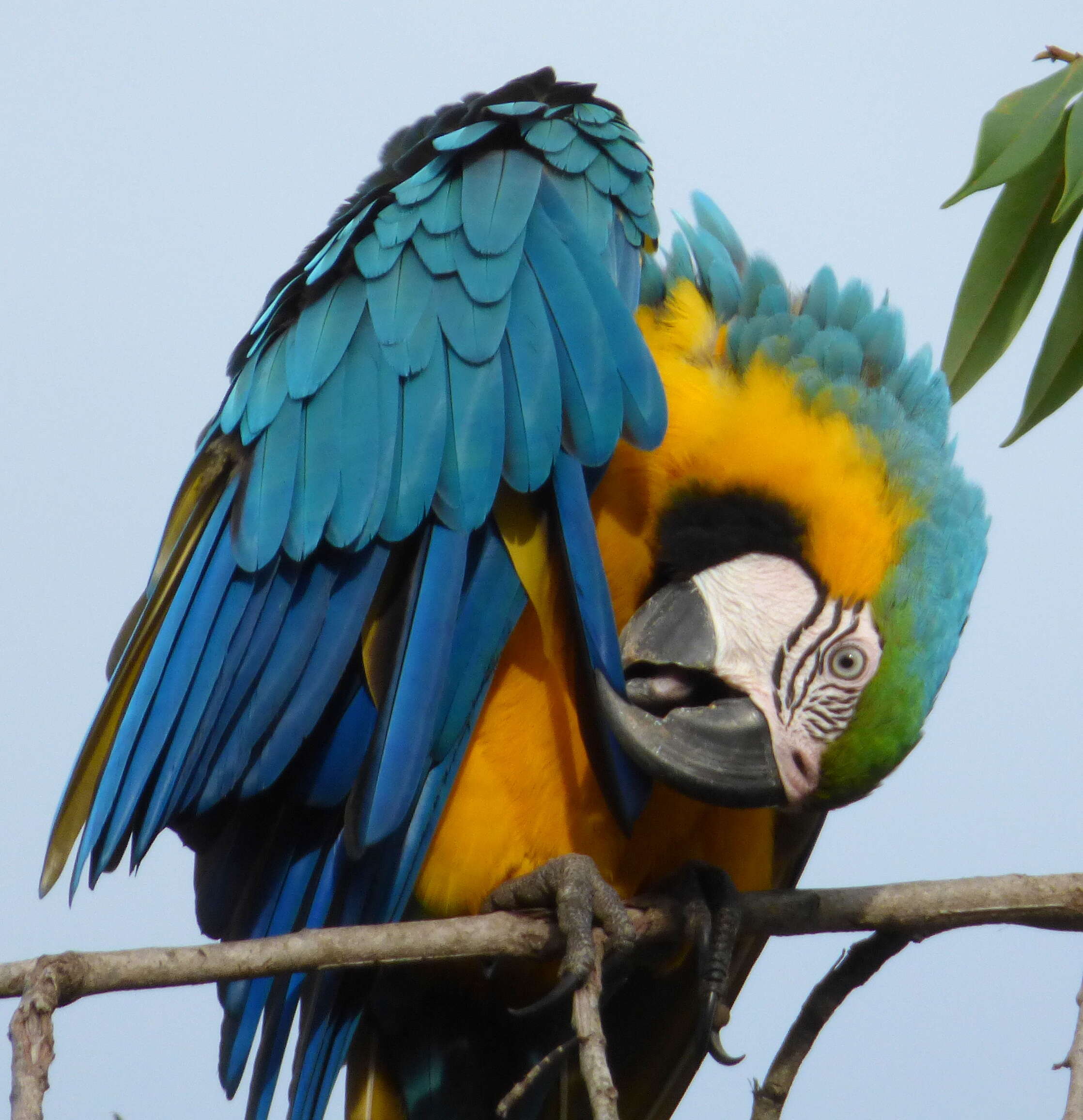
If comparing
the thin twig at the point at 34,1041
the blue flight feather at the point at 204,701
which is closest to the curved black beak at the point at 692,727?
the blue flight feather at the point at 204,701

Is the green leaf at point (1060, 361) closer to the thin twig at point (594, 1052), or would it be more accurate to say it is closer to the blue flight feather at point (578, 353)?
the blue flight feather at point (578, 353)

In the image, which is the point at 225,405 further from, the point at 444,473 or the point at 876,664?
the point at 876,664

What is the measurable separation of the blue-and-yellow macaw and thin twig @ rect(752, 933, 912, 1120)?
0.22 metres

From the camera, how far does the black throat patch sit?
2.01 metres

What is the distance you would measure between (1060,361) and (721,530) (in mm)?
569

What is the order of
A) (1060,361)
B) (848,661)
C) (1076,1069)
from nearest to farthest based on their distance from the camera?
(1076,1069) → (848,661) → (1060,361)

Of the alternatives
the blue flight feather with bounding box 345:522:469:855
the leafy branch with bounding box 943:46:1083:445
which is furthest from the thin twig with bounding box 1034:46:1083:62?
the blue flight feather with bounding box 345:522:469:855

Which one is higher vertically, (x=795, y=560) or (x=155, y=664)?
(x=795, y=560)

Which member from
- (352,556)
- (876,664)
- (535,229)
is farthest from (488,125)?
(876,664)

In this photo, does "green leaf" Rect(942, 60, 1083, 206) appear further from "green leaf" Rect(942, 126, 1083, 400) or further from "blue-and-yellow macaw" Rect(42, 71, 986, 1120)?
"blue-and-yellow macaw" Rect(42, 71, 986, 1120)

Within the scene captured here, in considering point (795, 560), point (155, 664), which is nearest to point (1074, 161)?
point (795, 560)

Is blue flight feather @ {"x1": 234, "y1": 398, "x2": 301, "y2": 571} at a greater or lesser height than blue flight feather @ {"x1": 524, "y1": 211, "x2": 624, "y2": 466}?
lesser

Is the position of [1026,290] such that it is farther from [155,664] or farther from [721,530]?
[155,664]

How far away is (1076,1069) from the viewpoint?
146 centimetres
